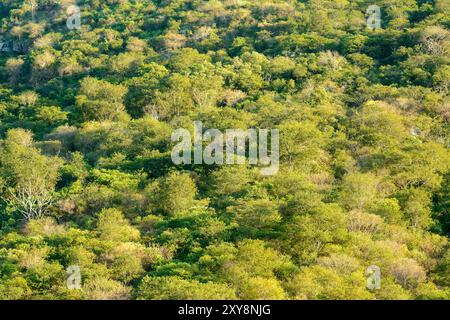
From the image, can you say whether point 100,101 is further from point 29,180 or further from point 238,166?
point 238,166

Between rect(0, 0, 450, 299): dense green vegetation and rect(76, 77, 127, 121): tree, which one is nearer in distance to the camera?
rect(0, 0, 450, 299): dense green vegetation

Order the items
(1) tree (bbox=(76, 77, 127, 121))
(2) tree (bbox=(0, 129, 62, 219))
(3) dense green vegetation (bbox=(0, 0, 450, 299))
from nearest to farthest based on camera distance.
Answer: (3) dense green vegetation (bbox=(0, 0, 450, 299))
(2) tree (bbox=(0, 129, 62, 219))
(1) tree (bbox=(76, 77, 127, 121))

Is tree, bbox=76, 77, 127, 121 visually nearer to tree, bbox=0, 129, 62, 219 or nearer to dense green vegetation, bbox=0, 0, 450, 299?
dense green vegetation, bbox=0, 0, 450, 299

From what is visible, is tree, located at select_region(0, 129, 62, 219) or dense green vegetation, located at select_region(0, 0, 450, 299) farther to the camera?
tree, located at select_region(0, 129, 62, 219)

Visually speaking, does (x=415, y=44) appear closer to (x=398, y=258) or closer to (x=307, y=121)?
(x=307, y=121)

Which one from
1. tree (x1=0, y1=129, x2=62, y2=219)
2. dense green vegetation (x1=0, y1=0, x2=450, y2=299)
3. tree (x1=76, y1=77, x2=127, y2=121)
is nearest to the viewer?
dense green vegetation (x1=0, y1=0, x2=450, y2=299)

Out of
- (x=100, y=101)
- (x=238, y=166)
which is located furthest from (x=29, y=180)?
(x=100, y=101)

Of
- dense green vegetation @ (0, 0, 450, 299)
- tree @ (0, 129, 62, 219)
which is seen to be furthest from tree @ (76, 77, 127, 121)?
tree @ (0, 129, 62, 219)

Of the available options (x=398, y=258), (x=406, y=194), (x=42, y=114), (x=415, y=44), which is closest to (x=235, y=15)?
(x=415, y=44)

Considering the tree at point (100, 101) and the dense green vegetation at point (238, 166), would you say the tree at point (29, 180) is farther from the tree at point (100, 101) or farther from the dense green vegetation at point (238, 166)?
the tree at point (100, 101)
